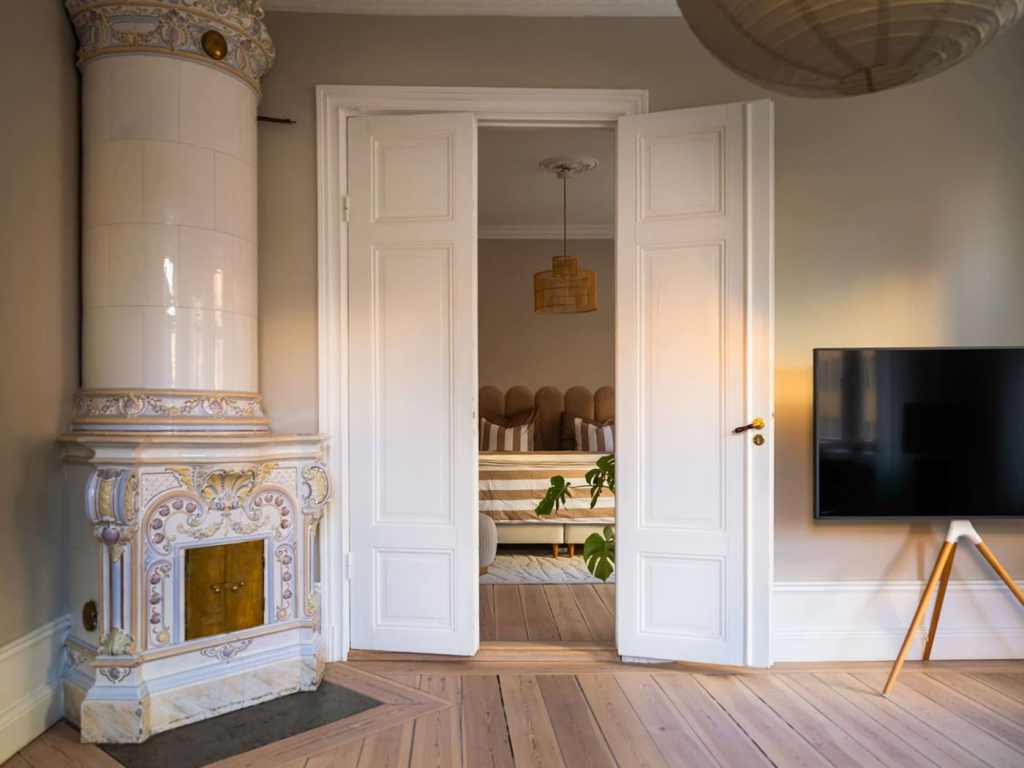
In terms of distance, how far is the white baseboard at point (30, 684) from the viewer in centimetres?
215

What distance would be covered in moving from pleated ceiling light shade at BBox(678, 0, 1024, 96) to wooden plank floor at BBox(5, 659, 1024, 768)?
1881 mm

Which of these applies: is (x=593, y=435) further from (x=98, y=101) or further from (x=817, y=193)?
(x=98, y=101)

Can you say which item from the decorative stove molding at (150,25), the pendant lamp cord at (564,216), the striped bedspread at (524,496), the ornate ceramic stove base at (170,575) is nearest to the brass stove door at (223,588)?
the ornate ceramic stove base at (170,575)

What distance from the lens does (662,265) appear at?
9.45ft

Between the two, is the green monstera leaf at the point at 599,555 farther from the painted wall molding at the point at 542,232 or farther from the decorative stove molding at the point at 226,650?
A: the painted wall molding at the point at 542,232

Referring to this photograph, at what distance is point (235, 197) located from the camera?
8.63ft

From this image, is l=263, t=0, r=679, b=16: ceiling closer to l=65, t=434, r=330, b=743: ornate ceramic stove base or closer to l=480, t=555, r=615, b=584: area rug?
l=65, t=434, r=330, b=743: ornate ceramic stove base

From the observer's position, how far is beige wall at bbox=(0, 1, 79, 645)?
2.22 m

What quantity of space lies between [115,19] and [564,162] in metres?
3.32

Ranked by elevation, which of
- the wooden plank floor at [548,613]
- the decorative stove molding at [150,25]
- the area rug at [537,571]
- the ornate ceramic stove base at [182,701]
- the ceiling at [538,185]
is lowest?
the area rug at [537,571]

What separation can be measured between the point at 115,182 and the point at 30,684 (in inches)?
66.9

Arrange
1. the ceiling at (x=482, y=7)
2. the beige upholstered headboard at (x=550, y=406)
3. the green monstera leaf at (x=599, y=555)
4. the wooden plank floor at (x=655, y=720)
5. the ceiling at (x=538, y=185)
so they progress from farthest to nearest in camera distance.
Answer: the beige upholstered headboard at (x=550, y=406) < the ceiling at (x=538, y=185) < the green monstera leaf at (x=599, y=555) < the ceiling at (x=482, y=7) < the wooden plank floor at (x=655, y=720)

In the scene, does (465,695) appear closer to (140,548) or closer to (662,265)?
(140,548)

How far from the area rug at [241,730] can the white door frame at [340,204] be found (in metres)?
0.43
